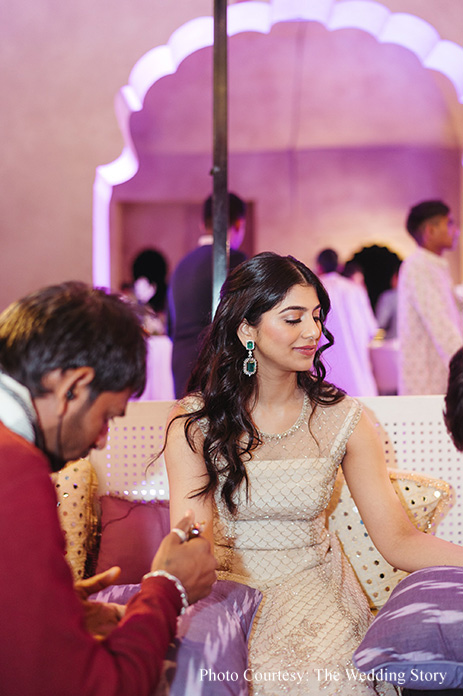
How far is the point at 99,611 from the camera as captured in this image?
1253 mm

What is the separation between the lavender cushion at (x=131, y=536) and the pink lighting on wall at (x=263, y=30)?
247 cm

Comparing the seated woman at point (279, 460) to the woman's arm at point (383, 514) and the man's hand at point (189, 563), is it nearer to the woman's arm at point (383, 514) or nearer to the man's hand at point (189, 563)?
the woman's arm at point (383, 514)

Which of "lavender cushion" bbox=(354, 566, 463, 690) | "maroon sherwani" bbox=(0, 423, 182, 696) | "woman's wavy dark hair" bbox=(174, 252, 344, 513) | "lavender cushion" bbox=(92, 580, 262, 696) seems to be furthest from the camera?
"woman's wavy dark hair" bbox=(174, 252, 344, 513)

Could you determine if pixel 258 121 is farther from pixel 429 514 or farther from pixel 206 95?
pixel 429 514

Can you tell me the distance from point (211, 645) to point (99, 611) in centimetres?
33

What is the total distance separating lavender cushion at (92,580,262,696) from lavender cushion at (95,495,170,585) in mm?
518

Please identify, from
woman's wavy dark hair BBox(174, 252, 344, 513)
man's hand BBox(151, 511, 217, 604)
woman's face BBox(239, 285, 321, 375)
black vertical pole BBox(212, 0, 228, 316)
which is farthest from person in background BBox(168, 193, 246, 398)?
A: man's hand BBox(151, 511, 217, 604)

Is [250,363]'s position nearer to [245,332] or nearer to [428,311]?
[245,332]

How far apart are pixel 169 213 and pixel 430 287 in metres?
7.06

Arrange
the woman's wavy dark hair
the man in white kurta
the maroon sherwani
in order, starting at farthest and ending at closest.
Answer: the man in white kurta → the woman's wavy dark hair → the maroon sherwani

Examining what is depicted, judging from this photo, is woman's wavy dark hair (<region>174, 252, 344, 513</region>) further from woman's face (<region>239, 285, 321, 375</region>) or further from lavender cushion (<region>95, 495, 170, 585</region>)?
lavender cushion (<region>95, 495, 170, 585</region>)

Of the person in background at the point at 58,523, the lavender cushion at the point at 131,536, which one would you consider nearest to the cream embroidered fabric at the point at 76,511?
the lavender cushion at the point at 131,536

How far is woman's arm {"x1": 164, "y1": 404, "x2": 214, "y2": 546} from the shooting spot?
6.49 feet

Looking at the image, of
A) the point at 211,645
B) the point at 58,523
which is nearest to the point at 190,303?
the point at 211,645
